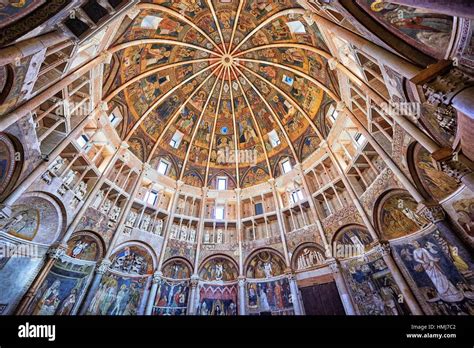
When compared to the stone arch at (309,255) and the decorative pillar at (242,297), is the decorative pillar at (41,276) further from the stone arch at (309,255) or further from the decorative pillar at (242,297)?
the stone arch at (309,255)

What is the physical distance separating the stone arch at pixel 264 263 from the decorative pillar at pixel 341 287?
3.89 m

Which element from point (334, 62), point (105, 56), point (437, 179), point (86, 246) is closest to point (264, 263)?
point (437, 179)

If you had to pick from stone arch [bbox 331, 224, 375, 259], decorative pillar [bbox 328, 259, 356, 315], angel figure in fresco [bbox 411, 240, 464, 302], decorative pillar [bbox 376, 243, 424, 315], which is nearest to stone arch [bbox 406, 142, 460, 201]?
angel figure in fresco [bbox 411, 240, 464, 302]

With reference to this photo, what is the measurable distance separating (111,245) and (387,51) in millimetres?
19108

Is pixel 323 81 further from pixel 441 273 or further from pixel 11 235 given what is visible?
pixel 11 235

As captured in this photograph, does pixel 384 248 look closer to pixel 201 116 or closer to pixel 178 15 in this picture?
pixel 201 116

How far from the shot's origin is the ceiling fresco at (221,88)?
55.7 ft

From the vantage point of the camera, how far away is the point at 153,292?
51.8 ft

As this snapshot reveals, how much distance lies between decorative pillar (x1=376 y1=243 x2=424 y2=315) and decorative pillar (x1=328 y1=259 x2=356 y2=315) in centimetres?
317

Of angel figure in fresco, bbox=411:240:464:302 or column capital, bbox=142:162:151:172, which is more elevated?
column capital, bbox=142:162:151:172

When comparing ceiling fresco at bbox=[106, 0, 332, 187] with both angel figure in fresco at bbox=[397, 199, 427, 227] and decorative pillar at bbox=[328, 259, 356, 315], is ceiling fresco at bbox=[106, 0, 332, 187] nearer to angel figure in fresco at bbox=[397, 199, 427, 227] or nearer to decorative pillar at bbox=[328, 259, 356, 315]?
angel figure in fresco at bbox=[397, 199, 427, 227]

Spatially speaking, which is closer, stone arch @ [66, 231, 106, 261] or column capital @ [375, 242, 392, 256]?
column capital @ [375, 242, 392, 256]

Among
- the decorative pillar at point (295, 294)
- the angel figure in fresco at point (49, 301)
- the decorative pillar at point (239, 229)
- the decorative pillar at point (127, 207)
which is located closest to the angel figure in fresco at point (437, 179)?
the decorative pillar at point (295, 294)

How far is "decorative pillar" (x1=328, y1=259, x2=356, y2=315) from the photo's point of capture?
13344mm
